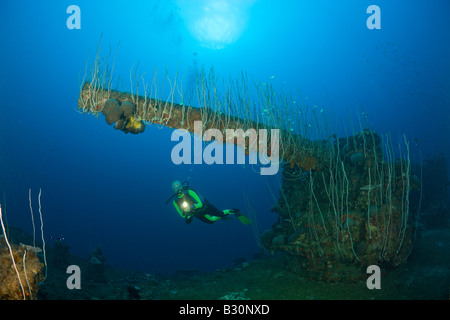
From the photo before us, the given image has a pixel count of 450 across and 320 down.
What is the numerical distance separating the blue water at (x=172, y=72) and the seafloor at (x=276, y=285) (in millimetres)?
19377

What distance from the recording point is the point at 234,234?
56500 millimetres

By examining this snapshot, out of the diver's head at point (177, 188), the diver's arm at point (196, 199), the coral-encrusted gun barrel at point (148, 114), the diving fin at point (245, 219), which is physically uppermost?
the coral-encrusted gun barrel at point (148, 114)

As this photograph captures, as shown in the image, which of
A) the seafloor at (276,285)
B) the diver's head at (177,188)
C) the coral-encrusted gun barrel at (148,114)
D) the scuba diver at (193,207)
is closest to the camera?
the seafloor at (276,285)

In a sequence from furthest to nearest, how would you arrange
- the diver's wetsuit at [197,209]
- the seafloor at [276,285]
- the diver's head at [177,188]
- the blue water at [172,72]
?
the blue water at [172,72] < the diver's head at [177,188] < the diver's wetsuit at [197,209] < the seafloor at [276,285]

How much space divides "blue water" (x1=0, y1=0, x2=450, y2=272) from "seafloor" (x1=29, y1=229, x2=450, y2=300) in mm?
19377

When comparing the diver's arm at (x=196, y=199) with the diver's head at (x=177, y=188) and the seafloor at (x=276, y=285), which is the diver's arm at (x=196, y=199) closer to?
the diver's head at (x=177, y=188)

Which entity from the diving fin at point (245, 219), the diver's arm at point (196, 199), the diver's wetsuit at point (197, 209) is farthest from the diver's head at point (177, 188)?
the diving fin at point (245, 219)

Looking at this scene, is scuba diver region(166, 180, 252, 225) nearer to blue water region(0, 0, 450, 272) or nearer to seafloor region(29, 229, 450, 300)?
seafloor region(29, 229, 450, 300)

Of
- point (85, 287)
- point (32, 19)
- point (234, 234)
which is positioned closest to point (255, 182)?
point (234, 234)

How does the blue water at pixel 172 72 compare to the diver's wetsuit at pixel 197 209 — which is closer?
the diver's wetsuit at pixel 197 209

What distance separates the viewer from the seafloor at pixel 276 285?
4.20 meters

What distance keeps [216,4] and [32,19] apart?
1263 inches

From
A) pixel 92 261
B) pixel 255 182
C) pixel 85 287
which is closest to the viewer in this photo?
pixel 85 287
